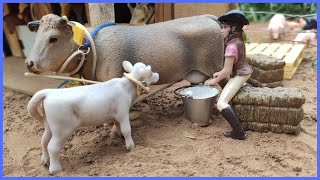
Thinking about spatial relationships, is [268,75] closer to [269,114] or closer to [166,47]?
[269,114]

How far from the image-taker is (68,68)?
3.49m

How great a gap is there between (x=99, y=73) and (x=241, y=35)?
1.40 m

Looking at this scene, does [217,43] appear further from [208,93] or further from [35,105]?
[35,105]

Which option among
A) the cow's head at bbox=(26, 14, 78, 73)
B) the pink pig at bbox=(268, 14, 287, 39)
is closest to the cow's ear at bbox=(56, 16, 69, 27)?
A: the cow's head at bbox=(26, 14, 78, 73)

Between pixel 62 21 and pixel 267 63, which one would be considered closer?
pixel 62 21

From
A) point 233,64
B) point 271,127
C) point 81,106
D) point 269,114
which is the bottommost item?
point 271,127

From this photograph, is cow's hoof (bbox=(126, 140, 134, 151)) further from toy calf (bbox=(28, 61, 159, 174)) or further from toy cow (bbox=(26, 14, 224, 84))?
toy cow (bbox=(26, 14, 224, 84))

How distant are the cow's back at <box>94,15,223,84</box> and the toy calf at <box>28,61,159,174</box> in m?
0.35

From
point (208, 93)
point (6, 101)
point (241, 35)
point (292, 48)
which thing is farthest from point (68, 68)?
point (292, 48)

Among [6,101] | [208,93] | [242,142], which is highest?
[208,93]

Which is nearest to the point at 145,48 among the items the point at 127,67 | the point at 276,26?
the point at 127,67

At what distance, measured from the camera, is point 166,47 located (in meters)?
3.64

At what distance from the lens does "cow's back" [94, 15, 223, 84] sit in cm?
350

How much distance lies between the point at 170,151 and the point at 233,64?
1.02m
